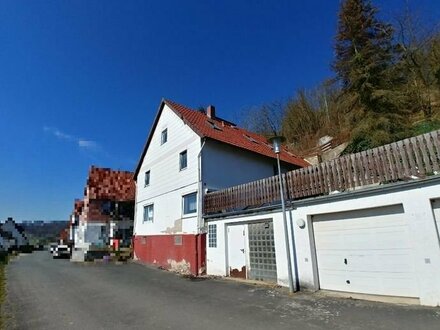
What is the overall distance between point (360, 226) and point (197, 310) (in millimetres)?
5400

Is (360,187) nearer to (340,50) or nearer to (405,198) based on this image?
(405,198)

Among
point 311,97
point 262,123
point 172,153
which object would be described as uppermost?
point 311,97

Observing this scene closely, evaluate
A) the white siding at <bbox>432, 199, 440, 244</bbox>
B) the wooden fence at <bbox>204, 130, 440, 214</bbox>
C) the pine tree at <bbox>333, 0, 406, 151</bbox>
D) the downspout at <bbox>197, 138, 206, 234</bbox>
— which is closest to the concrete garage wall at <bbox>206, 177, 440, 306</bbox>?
the white siding at <bbox>432, 199, 440, 244</bbox>

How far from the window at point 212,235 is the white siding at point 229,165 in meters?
2.42

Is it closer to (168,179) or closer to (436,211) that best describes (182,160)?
(168,179)

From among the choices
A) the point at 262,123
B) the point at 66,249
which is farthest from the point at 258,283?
the point at 262,123

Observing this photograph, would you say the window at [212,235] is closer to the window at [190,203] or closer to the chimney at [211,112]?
the window at [190,203]

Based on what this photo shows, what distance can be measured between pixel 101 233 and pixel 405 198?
28.4 m

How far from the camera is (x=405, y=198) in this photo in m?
7.79

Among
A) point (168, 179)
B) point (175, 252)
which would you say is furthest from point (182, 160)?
point (175, 252)

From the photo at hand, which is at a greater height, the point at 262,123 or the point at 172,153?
the point at 262,123

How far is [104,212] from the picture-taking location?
3067cm

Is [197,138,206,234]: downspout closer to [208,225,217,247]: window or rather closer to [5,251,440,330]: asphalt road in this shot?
[208,225,217,247]: window

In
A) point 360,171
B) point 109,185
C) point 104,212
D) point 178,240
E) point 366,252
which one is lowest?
point 366,252
